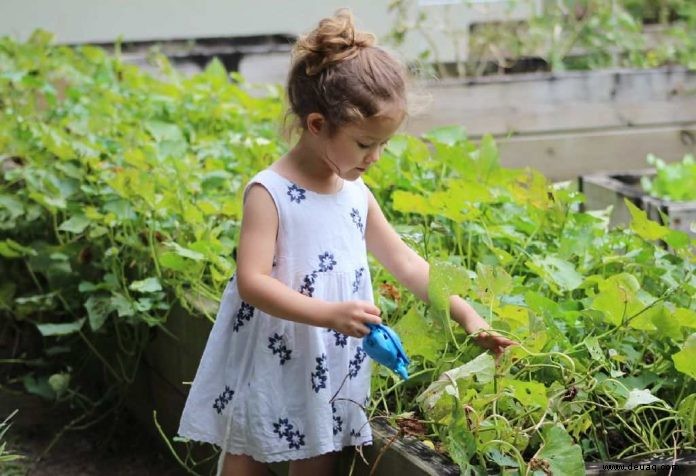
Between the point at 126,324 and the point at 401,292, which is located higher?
the point at 401,292

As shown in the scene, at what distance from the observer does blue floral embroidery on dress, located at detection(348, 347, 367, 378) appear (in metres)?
2.21

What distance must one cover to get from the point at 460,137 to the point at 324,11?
13.0 feet

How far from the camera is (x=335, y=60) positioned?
2.13 m

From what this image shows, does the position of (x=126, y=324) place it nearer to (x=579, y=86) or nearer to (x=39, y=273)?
(x=39, y=273)

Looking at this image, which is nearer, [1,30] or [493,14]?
[1,30]

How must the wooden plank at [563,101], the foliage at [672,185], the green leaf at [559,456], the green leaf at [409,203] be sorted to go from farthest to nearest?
1. the wooden plank at [563,101]
2. the foliage at [672,185]
3. the green leaf at [409,203]
4. the green leaf at [559,456]

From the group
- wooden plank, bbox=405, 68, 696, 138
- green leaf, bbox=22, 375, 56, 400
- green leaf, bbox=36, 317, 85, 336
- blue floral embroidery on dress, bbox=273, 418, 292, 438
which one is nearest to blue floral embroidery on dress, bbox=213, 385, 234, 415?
blue floral embroidery on dress, bbox=273, 418, 292, 438

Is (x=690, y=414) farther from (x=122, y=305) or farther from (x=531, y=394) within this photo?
(x=122, y=305)

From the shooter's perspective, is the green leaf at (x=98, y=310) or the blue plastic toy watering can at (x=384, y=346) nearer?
the blue plastic toy watering can at (x=384, y=346)

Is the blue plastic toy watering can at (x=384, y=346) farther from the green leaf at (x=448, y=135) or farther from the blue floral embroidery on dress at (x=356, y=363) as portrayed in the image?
the green leaf at (x=448, y=135)

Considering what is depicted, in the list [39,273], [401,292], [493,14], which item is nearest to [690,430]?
[401,292]

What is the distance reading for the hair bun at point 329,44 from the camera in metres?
2.14

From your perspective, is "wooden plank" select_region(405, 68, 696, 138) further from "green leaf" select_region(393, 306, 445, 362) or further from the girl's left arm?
"green leaf" select_region(393, 306, 445, 362)

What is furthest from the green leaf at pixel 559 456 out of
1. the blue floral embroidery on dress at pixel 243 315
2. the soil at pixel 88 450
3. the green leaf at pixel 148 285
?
the soil at pixel 88 450
